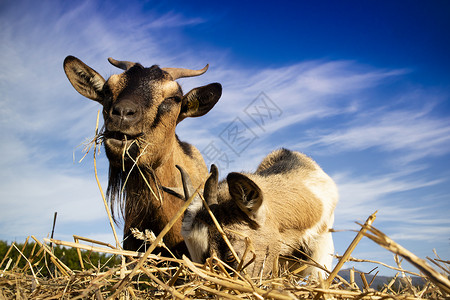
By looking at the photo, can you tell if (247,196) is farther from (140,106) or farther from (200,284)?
(140,106)

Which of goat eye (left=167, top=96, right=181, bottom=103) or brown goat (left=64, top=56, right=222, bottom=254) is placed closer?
brown goat (left=64, top=56, right=222, bottom=254)

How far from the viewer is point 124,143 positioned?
4.52 metres

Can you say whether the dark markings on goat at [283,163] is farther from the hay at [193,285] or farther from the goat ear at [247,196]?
the hay at [193,285]

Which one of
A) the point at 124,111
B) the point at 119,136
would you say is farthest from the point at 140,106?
the point at 119,136

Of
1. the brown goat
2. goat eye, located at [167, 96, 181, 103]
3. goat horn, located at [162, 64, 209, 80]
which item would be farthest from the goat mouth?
goat horn, located at [162, 64, 209, 80]

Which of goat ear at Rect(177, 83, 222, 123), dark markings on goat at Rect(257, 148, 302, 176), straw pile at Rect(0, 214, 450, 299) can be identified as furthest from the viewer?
goat ear at Rect(177, 83, 222, 123)

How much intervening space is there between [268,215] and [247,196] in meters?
0.42

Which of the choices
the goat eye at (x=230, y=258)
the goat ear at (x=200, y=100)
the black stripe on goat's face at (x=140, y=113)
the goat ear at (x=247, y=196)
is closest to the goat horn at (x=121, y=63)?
the black stripe on goat's face at (x=140, y=113)

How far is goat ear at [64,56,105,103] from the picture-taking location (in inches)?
218

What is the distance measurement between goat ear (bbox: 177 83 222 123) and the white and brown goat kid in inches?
52.0

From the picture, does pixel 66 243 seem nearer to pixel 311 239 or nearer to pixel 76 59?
pixel 311 239

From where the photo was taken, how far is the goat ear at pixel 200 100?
17.7 ft

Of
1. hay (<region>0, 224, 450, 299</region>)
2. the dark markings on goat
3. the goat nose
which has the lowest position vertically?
hay (<region>0, 224, 450, 299</region>)

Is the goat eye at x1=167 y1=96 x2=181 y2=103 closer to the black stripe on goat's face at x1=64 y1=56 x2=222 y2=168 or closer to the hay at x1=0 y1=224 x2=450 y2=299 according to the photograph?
the black stripe on goat's face at x1=64 y1=56 x2=222 y2=168
